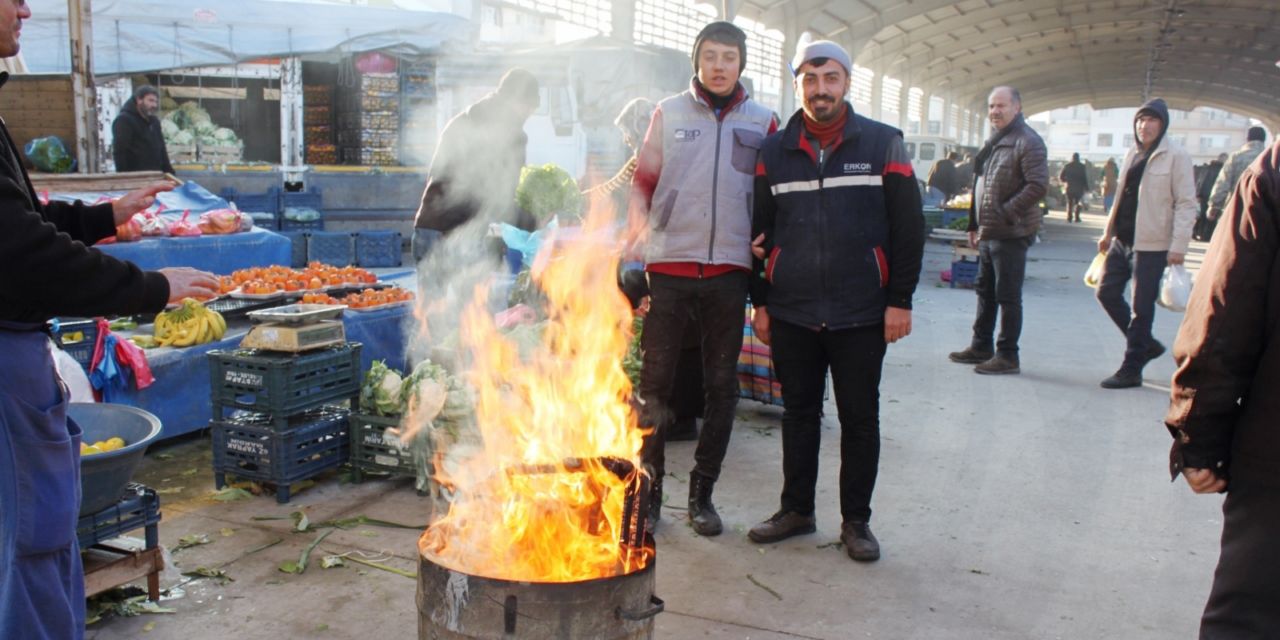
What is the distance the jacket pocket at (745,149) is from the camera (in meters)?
4.44

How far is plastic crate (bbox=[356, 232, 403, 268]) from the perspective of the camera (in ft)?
46.9

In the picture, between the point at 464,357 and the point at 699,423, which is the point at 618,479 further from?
the point at 699,423

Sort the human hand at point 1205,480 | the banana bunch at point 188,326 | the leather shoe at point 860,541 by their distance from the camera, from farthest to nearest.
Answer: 1. the banana bunch at point 188,326
2. the leather shoe at point 860,541
3. the human hand at point 1205,480

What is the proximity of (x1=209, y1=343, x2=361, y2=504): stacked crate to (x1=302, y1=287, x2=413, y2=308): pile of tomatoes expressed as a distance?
5.06ft

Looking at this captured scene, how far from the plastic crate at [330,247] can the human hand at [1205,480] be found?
12790 millimetres

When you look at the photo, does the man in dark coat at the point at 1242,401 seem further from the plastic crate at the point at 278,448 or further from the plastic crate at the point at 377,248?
the plastic crate at the point at 377,248

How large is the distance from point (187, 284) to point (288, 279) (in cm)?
507

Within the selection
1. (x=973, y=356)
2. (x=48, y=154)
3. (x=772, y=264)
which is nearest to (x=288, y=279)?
(x=48, y=154)

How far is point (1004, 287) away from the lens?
7.98 metres

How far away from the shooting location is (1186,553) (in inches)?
174

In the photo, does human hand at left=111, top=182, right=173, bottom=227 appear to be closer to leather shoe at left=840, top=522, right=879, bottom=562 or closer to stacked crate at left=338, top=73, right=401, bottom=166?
leather shoe at left=840, top=522, right=879, bottom=562

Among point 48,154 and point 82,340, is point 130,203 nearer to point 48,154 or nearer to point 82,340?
point 82,340

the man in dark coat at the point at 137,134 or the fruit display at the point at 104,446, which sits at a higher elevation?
the man in dark coat at the point at 137,134

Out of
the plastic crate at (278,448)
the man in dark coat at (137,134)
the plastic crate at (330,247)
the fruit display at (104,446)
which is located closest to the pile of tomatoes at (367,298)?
the plastic crate at (278,448)
